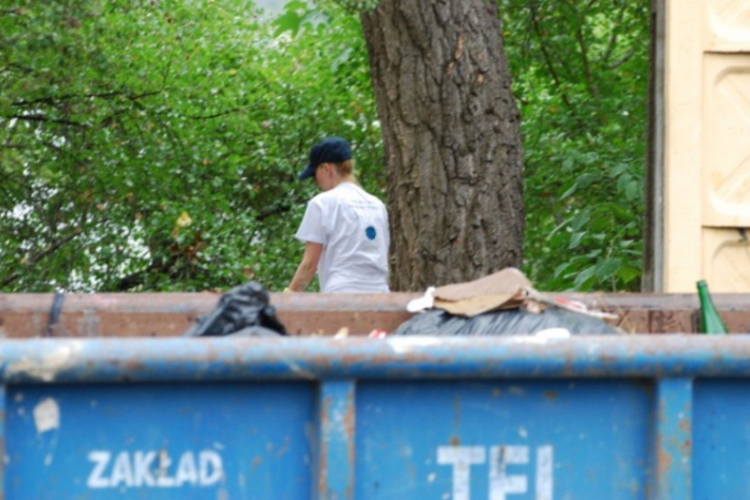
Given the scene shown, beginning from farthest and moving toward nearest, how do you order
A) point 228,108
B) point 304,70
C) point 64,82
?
point 304,70 → point 228,108 → point 64,82

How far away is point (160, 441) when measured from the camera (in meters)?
2.60

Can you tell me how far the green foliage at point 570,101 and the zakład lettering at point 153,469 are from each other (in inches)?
227

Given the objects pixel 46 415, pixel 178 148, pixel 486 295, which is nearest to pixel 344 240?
pixel 486 295

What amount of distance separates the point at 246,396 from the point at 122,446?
0.27m

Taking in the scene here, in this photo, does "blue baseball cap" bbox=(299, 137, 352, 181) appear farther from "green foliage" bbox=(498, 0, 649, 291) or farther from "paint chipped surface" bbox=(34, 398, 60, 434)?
"paint chipped surface" bbox=(34, 398, 60, 434)

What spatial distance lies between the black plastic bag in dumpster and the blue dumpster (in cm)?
39

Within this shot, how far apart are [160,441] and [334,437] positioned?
1.18ft

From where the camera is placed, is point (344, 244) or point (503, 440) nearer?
point (503, 440)

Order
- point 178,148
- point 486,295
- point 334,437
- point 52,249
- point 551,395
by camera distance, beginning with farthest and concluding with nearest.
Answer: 1. point 52,249
2. point 178,148
3. point 486,295
4. point 551,395
5. point 334,437

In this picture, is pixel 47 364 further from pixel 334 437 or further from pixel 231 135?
pixel 231 135

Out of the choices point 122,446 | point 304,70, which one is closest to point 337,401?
point 122,446

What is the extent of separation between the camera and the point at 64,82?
857 cm

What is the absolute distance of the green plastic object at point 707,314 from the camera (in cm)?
384

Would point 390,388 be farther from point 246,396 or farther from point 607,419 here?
point 607,419
